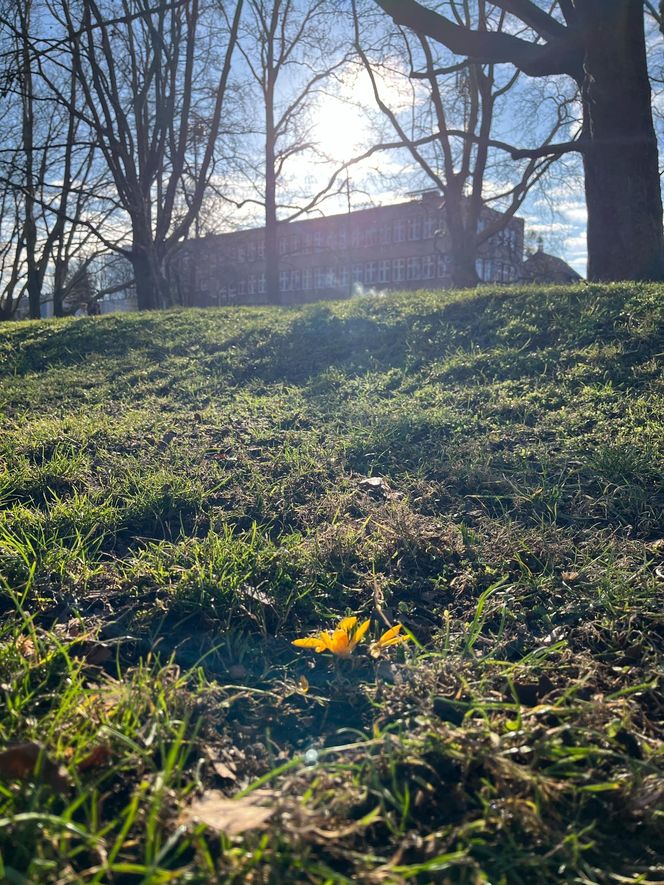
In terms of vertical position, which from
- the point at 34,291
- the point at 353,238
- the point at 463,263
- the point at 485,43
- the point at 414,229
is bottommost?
the point at 463,263

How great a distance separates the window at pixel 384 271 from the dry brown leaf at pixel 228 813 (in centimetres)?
6463

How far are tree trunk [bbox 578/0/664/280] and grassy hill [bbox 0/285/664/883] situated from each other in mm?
3115

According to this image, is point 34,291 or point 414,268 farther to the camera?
point 414,268

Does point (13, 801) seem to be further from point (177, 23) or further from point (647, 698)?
point (177, 23)

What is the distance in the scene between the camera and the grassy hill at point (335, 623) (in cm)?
135

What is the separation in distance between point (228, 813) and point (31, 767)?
0.43 metres

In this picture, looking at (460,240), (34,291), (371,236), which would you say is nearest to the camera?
(460,240)

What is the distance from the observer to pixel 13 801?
1328mm

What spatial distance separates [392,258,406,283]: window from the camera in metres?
62.8

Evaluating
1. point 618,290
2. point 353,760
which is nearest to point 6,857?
point 353,760

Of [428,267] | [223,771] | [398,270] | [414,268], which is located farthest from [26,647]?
[398,270]

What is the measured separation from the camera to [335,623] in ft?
7.73

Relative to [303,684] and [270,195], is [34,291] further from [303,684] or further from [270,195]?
[303,684]

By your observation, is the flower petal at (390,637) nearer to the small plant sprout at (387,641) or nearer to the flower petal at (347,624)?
the small plant sprout at (387,641)
